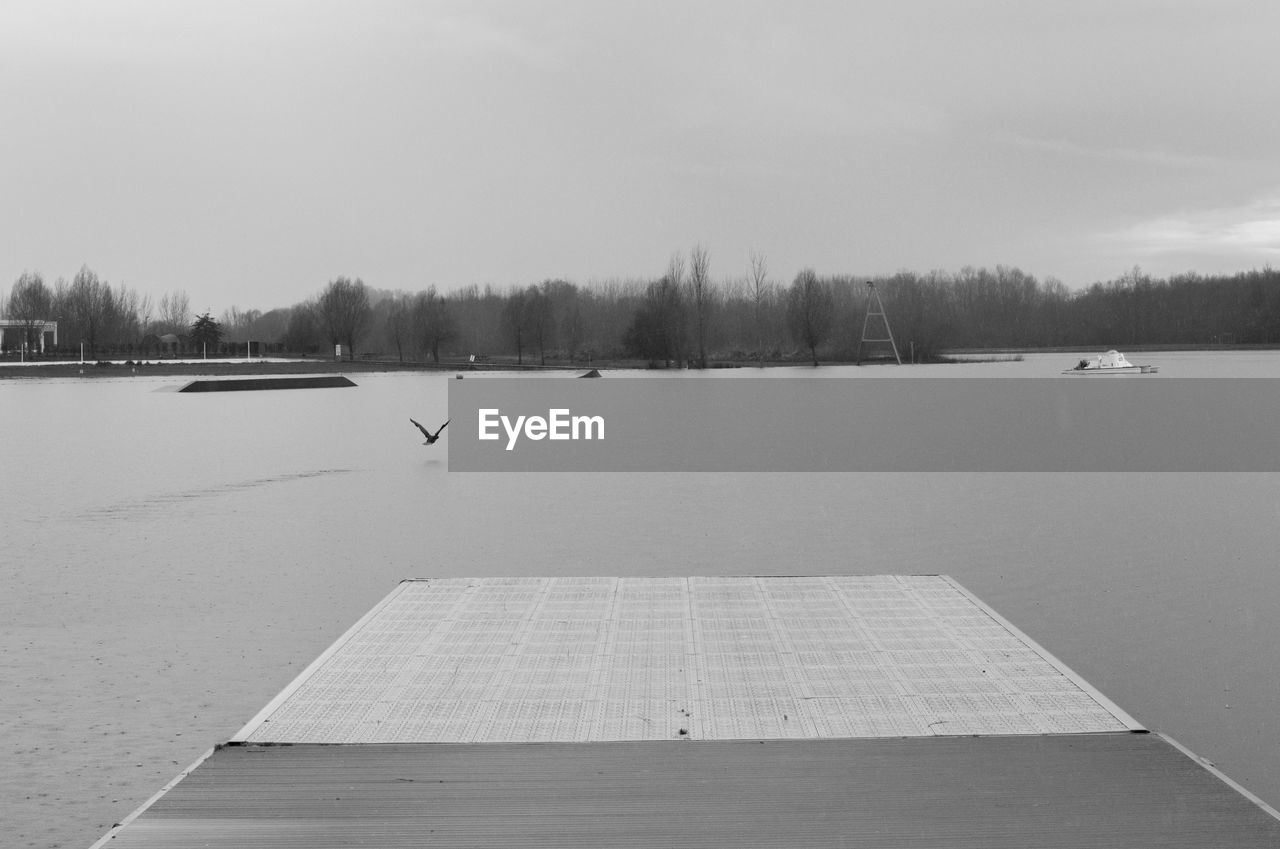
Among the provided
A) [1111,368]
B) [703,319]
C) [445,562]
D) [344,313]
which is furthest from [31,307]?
[445,562]

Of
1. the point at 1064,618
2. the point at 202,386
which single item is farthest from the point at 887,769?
the point at 202,386

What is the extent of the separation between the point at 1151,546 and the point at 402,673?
4318 mm

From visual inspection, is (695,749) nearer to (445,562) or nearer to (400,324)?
(445,562)

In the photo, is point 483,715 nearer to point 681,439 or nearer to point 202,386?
point 681,439

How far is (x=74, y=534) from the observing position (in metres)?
6.63

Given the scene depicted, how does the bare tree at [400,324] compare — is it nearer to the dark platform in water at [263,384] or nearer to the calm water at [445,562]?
the dark platform in water at [263,384]

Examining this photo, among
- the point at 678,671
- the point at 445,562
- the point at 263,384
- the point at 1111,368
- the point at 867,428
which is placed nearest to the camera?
the point at 678,671

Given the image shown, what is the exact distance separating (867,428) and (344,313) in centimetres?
4560

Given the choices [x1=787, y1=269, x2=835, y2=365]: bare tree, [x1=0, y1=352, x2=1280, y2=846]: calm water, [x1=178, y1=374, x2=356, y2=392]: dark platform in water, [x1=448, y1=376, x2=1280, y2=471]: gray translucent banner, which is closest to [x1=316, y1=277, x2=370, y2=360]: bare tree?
[x1=787, y1=269, x2=835, y2=365]: bare tree

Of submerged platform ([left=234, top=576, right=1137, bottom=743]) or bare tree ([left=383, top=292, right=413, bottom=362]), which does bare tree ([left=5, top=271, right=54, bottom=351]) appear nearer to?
bare tree ([left=383, top=292, right=413, bottom=362])

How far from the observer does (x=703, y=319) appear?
165 feet

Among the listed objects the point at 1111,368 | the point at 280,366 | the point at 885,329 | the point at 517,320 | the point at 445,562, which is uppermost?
the point at 517,320

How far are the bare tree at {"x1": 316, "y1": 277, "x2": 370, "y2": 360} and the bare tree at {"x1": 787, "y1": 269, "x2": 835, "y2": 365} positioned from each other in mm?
20245

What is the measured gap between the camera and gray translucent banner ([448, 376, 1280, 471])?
11.2m
